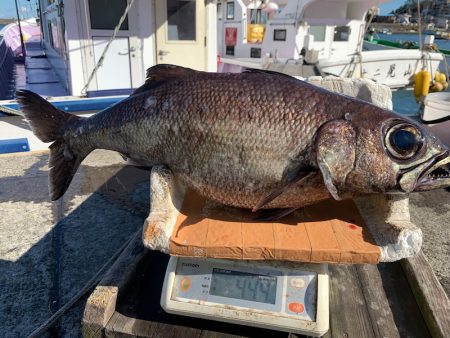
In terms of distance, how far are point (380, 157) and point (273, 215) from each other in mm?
445

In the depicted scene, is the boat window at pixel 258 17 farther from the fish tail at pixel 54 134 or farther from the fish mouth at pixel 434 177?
the fish mouth at pixel 434 177

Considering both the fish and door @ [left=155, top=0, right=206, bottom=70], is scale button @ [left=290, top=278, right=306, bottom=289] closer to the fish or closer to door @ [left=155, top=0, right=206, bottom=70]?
the fish

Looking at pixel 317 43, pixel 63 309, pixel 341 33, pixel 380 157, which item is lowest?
pixel 63 309

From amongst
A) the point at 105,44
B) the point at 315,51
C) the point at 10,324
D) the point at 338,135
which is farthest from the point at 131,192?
the point at 315,51

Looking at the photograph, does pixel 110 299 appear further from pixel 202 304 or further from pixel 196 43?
pixel 196 43

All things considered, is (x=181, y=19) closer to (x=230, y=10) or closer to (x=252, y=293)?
(x=252, y=293)

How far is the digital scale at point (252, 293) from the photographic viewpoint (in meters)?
1.26

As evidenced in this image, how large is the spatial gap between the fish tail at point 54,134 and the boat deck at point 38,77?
387cm

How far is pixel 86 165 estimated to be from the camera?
11.7 feet

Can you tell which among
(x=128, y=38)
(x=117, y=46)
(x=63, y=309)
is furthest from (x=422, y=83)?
(x=63, y=309)

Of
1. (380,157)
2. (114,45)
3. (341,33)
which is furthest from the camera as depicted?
(341,33)

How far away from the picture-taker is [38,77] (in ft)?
22.7

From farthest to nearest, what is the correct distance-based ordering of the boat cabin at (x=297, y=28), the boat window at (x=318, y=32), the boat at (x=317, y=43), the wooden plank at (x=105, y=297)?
the boat window at (x=318, y=32)
the boat cabin at (x=297, y=28)
the boat at (x=317, y=43)
the wooden plank at (x=105, y=297)

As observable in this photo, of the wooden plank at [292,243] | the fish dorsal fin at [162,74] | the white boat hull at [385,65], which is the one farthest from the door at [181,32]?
the white boat hull at [385,65]
